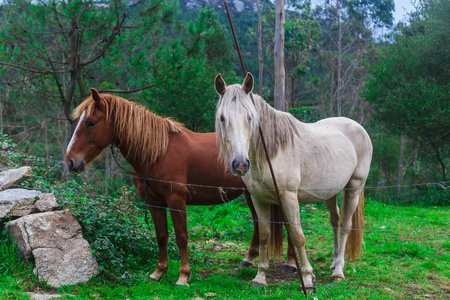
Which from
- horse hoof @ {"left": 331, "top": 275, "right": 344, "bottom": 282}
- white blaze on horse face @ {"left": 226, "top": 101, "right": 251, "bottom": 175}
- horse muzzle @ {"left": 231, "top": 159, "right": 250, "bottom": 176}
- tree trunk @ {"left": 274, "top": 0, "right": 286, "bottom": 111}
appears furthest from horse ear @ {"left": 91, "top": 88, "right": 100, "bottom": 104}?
tree trunk @ {"left": 274, "top": 0, "right": 286, "bottom": 111}

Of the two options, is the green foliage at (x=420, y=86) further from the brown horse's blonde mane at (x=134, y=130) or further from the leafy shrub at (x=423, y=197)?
the brown horse's blonde mane at (x=134, y=130)

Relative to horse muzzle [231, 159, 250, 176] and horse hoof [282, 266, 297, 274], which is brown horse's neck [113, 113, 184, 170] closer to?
horse muzzle [231, 159, 250, 176]

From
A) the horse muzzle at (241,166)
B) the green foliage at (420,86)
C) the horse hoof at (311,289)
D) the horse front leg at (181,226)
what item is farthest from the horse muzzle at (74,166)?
the green foliage at (420,86)

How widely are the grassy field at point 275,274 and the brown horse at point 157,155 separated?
1.16ft

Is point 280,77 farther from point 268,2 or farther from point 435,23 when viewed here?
point 268,2

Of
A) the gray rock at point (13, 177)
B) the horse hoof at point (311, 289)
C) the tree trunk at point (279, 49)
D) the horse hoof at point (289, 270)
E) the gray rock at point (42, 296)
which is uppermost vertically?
the tree trunk at point (279, 49)

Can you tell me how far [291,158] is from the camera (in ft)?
12.9

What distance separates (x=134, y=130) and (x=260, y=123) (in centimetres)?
143

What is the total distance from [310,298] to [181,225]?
60.5 inches

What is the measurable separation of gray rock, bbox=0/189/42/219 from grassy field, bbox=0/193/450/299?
336 millimetres

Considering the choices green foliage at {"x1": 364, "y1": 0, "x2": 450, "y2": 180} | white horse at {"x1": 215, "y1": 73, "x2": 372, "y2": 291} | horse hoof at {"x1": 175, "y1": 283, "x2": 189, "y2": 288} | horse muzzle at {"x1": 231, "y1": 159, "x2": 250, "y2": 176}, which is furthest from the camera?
green foliage at {"x1": 364, "y1": 0, "x2": 450, "y2": 180}

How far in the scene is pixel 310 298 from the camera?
370 centimetres

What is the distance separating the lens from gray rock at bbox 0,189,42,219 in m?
4.27

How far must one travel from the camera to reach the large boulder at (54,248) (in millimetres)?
3918
